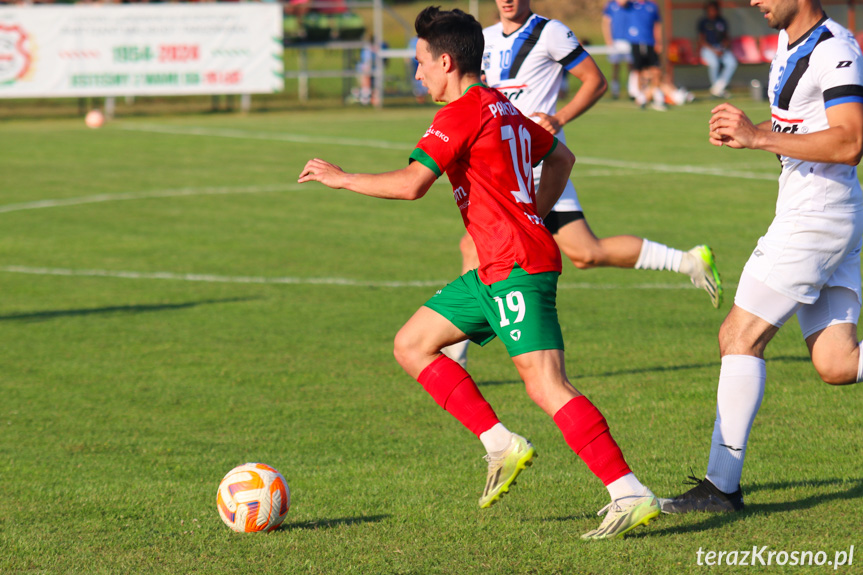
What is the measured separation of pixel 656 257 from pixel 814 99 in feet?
10.4

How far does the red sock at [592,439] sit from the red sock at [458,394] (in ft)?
1.43

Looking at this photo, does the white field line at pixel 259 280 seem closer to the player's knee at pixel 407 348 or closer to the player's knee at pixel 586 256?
the player's knee at pixel 586 256

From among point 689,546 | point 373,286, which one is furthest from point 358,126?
point 689,546

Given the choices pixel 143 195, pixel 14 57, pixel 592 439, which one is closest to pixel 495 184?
pixel 592 439

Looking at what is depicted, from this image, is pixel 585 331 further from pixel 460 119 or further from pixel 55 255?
pixel 55 255

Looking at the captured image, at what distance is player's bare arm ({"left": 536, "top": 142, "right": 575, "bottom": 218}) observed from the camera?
16.4 feet

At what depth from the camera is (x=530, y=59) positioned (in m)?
7.91

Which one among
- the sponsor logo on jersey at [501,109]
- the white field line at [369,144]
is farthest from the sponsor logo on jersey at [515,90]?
the white field line at [369,144]

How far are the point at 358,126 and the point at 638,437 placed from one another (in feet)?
65.9

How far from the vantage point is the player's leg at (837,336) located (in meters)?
4.74

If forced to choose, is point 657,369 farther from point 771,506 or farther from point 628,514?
point 628,514

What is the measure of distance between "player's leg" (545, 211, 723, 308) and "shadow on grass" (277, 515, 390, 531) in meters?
3.14

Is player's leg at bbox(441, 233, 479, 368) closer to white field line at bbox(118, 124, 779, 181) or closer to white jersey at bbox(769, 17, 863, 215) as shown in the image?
white jersey at bbox(769, 17, 863, 215)

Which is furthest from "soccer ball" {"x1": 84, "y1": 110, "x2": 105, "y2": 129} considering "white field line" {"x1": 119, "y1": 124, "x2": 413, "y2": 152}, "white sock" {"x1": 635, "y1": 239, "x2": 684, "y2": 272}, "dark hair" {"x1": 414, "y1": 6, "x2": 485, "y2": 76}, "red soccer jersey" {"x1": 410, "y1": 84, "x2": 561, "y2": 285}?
"red soccer jersey" {"x1": 410, "y1": 84, "x2": 561, "y2": 285}
